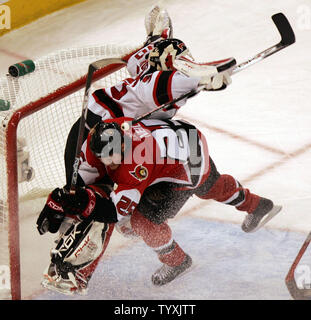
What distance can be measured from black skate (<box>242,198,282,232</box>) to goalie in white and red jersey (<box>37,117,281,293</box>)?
0.12 m

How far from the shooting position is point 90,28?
175 inches

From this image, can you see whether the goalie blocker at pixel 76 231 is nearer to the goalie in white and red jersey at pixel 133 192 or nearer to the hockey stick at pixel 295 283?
the goalie in white and red jersey at pixel 133 192

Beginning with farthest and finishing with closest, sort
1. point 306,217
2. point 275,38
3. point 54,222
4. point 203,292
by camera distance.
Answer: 1. point 275,38
2. point 306,217
3. point 203,292
4. point 54,222

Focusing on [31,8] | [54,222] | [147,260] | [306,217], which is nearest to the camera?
[54,222]

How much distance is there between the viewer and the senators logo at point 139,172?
2.29 m

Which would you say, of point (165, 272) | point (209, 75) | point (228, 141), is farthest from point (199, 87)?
point (228, 141)

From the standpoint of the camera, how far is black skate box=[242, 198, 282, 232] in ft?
9.32

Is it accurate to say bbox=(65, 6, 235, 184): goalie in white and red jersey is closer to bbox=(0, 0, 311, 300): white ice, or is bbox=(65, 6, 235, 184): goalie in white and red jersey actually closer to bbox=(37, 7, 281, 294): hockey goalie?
bbox=(37, 7, 281, 294): hockey goalie

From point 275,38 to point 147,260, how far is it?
1.87m

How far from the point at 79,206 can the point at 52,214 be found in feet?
0.37

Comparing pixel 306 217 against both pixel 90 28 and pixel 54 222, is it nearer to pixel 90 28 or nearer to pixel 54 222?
pixel 54 222

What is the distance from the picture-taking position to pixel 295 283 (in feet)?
8.43

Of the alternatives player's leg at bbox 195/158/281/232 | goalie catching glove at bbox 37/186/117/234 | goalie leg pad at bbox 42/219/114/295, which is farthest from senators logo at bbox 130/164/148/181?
player's leg at bbox 195/158/281/232
